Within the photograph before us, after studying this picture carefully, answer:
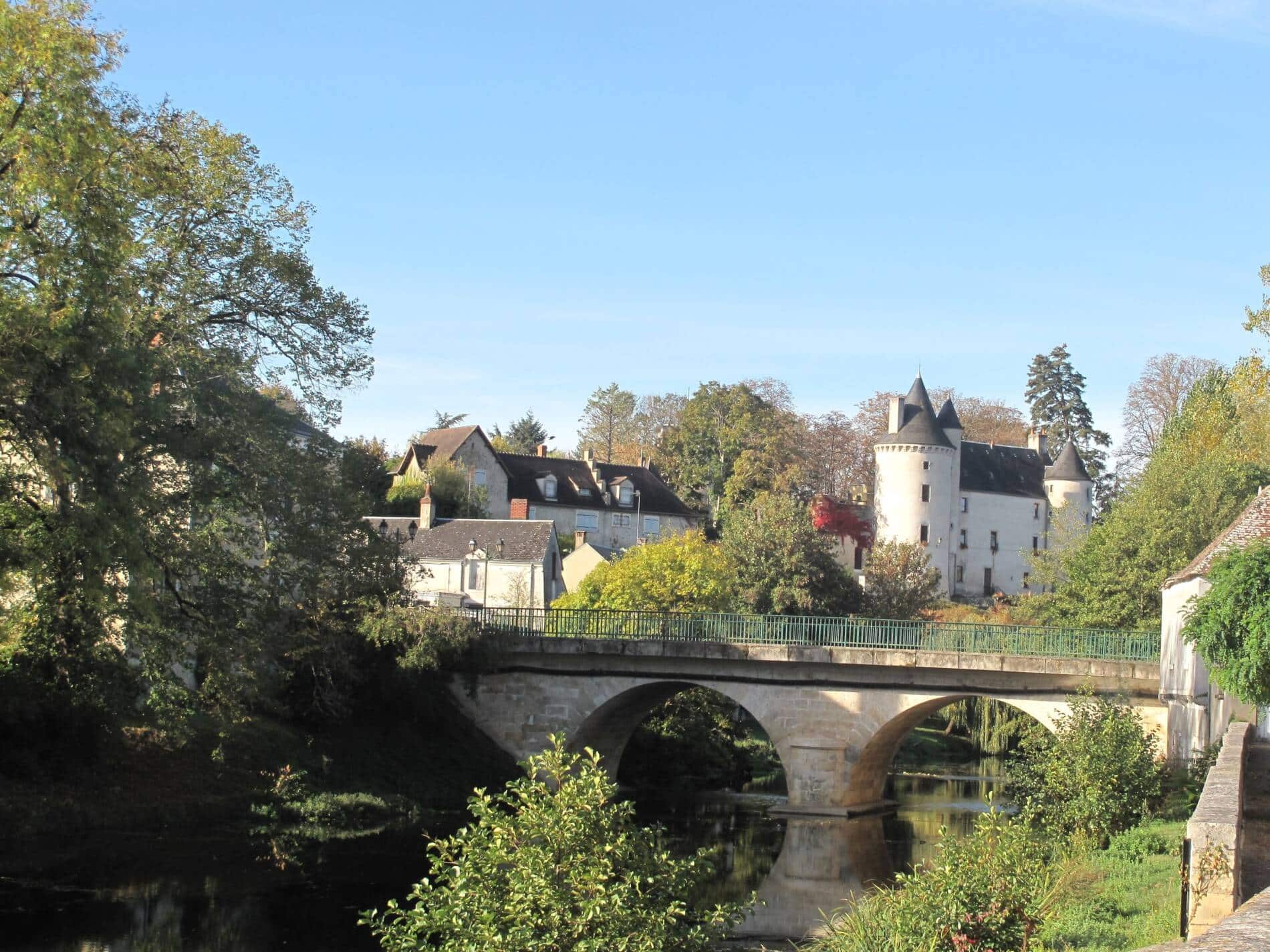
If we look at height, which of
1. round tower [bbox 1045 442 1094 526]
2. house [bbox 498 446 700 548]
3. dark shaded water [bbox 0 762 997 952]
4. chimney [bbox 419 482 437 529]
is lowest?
dark shaded water [bbox 0 762 997 952]

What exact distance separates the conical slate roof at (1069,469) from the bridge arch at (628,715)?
39600mm

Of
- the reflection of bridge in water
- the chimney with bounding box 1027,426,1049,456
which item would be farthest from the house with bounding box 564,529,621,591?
the chimney with bounding box 1027,426,1049,456

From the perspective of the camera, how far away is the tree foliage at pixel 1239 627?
54.7ft

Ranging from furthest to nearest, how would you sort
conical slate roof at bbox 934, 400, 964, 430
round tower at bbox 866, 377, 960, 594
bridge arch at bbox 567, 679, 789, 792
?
conical slate roof at bbox 934, 400, 964, 430 → round tower at bbox 866, 377, 960, 594 → bridge arch at bbox 567, 679, 789, 792

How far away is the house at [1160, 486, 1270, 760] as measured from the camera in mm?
21891

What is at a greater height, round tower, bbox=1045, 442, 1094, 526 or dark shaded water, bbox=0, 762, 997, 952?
round tower, bbox=1045, 442, 1094, 526

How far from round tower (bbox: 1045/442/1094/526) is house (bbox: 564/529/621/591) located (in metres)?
25.6

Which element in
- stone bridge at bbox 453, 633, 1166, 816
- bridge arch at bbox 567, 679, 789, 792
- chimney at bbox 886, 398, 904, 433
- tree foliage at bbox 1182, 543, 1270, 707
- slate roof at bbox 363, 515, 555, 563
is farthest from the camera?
chimney at bbox 886, 398, 904, 433

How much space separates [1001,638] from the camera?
27734 millimetres

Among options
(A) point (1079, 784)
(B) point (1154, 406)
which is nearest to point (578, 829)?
(A) point (1079, 784)

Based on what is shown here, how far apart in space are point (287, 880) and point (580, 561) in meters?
32.6

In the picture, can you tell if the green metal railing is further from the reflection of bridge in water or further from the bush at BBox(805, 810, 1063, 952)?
the bush at BBox(805, 810, 1063, 952)

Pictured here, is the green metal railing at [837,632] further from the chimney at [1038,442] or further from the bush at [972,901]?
the chimney at [1038,442]

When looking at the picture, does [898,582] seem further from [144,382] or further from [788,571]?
[144,382]
